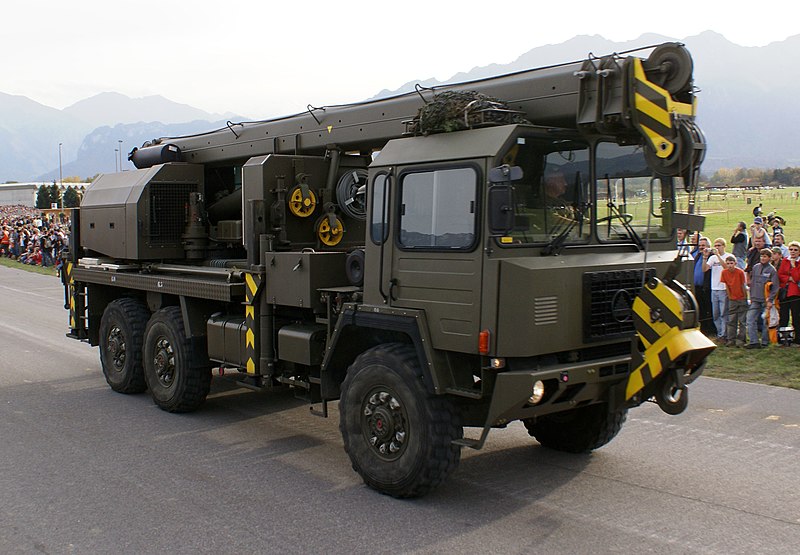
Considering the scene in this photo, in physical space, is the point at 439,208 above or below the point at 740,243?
above

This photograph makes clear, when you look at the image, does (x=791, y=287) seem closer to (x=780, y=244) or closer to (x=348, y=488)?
(x=780, y=244)

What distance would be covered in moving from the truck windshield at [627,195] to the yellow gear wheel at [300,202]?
3238mm

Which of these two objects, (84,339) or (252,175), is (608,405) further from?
(84,339)

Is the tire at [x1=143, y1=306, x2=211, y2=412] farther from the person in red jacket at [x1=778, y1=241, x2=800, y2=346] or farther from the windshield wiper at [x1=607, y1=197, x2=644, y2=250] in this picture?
the person in red jacket at [x1=778, y1=241, x2=800, y2=346]

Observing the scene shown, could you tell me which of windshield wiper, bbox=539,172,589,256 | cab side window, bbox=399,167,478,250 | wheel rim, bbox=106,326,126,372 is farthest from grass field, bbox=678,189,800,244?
wheel rim, bbox=106,326,126,372

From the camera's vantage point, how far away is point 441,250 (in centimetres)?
593

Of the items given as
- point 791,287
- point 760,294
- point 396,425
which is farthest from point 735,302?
A: point 396,425

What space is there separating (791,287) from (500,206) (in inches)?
347

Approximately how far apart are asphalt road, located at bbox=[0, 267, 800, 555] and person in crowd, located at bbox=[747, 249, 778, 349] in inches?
124

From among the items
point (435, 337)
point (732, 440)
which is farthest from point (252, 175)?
point (732, 440)

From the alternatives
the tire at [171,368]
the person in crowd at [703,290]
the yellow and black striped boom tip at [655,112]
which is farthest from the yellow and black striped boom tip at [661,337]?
the person in crowd at [703,290]

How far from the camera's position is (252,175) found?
324 inches

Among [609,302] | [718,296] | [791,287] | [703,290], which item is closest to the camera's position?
[609,302]

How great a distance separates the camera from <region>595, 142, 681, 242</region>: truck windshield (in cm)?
618
